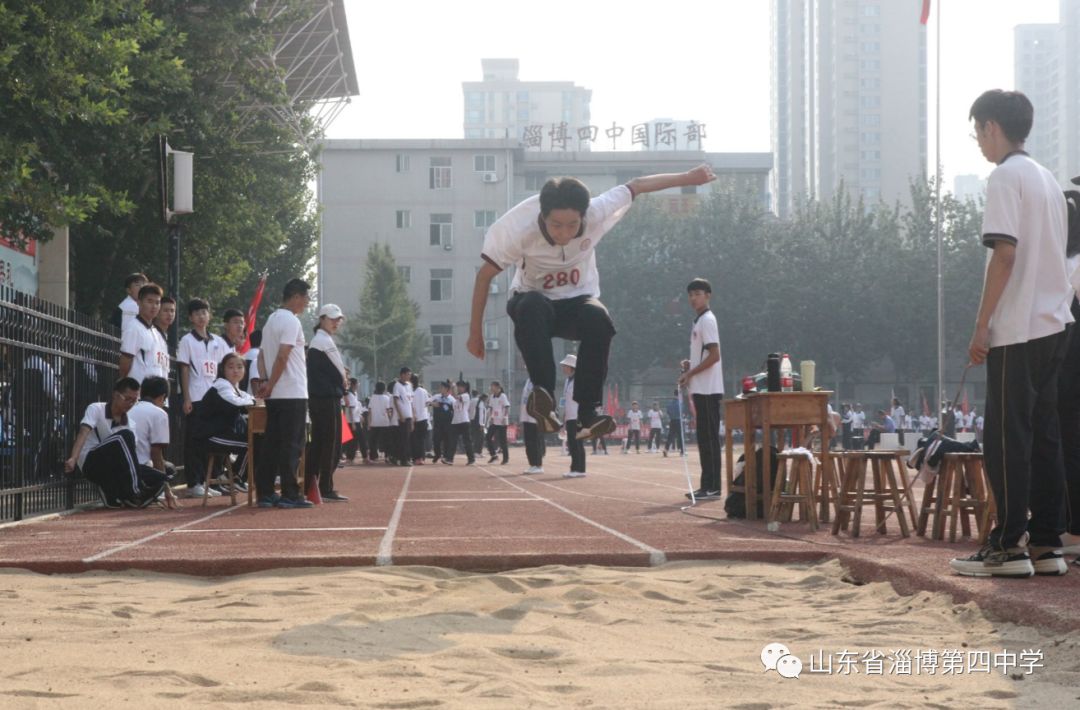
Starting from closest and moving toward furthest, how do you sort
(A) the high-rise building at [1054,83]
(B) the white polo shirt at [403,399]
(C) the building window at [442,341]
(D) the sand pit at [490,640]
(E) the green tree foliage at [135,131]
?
1. (D) the sand pit at [490,640]
2. (E) the green tree foliage at [135,131]
3. (B) the white polo shirt at [403,399]
4. (C) the building window at [442,341]
5. (A) the high-rise building at [1054,83]

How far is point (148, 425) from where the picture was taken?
12.5 meters

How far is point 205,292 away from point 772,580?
73.5 ft

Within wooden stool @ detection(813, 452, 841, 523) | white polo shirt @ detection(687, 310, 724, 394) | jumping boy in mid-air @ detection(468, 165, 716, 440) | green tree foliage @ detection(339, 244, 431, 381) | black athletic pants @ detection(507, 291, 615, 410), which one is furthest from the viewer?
green tree foliage @ detection(339, 244, 431, 381)

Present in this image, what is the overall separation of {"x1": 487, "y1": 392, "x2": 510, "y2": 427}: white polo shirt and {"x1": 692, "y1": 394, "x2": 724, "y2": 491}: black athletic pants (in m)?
14.0

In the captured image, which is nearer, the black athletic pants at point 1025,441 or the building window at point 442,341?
the black athletic pants at point 1025,441

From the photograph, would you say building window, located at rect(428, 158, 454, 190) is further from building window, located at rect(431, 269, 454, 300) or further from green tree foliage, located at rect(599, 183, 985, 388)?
green tree foliage, located at rect(599, 183, 985, 388)

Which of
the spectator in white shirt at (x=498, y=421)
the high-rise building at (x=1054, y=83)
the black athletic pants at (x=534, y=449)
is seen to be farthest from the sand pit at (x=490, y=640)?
the high-rise building at (x=1054, y=83)

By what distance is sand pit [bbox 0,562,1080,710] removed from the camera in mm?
4074

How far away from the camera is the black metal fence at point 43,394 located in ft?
33.3

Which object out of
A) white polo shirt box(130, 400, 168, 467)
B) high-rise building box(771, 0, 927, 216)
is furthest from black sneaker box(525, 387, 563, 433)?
high-rise building box(771, 0, 927, 216)

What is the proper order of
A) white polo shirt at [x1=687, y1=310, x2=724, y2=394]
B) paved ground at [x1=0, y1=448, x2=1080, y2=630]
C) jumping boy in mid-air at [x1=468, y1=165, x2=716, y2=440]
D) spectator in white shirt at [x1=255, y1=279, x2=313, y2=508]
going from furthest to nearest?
white polo shirt at [x1=687, y1=310, x2=724, y2=394] → spectator in white shirt at [x1=255, y1=279, x2=313, y2=508] → jumping boy in mid-air at [x1=468, y1=165, x2=716, y2=440] → paved ground at [x1=0, y1=448, x2=1080, y2=630]

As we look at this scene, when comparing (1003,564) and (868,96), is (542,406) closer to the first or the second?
(1003,564)

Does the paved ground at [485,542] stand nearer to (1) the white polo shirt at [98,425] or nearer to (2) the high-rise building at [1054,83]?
(1) the white polo shirt at [98,425]

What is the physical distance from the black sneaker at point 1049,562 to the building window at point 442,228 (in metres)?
72.9
